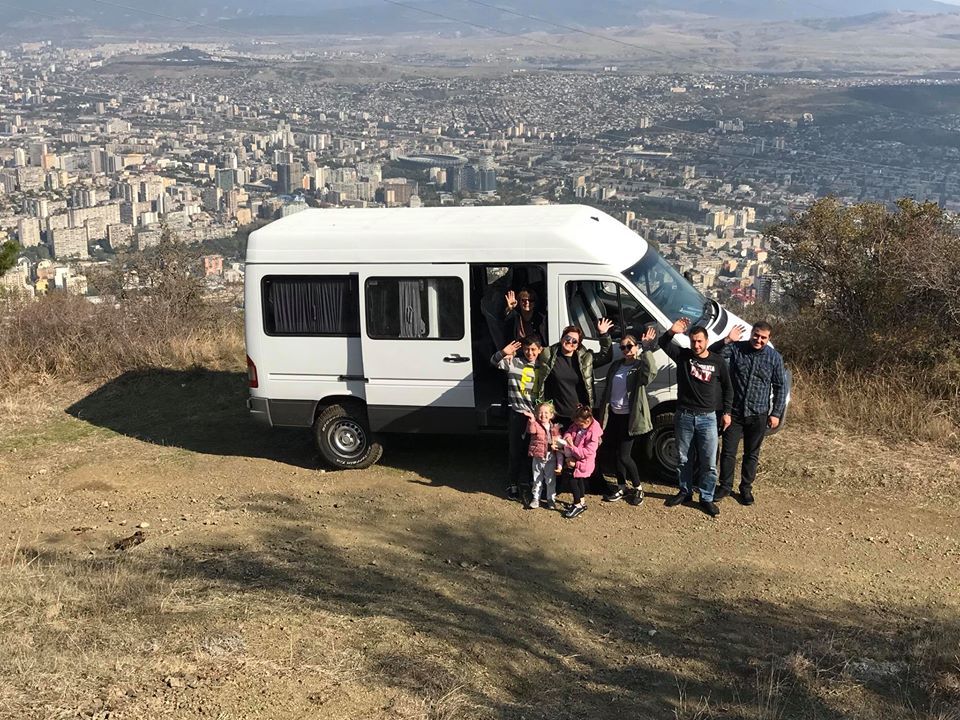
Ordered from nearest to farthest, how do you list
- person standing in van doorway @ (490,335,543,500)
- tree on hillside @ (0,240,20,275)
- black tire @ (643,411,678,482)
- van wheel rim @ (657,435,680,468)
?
person standing in van doorway @ (490,335,543,500) → black tire @ (643,411,678,482) → van wheel rim @ (657,435,680,468) → tree on hillside @ (0,240,20,275)

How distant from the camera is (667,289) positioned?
8.41 meters

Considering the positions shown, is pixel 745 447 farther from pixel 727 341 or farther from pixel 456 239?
pixel 456 239

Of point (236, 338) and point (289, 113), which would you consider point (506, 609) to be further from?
point (289, 113)

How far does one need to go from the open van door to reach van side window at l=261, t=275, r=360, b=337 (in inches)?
6.8

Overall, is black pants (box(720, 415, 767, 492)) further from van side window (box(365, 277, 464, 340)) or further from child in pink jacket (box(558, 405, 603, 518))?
van side window (box(365, 277, 464, 340))

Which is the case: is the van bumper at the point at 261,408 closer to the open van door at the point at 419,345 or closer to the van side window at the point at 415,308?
the open van door at the point at 419,345

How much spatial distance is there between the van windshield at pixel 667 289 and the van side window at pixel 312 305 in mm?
2537

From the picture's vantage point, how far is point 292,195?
4050cm

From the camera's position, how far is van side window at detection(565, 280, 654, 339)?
805 cm

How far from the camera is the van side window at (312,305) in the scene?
851cm

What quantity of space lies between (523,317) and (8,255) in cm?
966

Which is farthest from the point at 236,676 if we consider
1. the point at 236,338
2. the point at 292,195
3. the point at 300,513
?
the point at 292,195

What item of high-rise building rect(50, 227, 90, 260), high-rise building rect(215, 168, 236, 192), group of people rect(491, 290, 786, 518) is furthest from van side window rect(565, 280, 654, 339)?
high-rise building rect(215, 168, 236, 192)

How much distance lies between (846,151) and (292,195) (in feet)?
80.4
